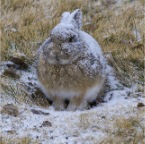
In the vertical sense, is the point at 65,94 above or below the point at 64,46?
below

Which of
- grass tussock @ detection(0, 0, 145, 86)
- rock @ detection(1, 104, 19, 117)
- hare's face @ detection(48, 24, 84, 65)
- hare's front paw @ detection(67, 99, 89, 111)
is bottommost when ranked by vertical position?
hare's front paw @ detection(67, 99, 89, 111)

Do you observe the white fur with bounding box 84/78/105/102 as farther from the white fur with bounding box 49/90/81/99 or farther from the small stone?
the small stone

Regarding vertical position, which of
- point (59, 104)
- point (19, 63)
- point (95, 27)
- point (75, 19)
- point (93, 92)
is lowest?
point (59, 104)

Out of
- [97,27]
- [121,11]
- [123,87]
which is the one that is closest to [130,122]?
[123,87]

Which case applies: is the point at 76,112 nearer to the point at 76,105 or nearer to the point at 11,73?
the point at 76,105

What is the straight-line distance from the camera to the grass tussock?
5.32 metres

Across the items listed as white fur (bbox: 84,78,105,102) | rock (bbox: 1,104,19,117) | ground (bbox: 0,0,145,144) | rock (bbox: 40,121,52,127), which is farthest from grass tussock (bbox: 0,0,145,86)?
rock (bbox: 40,121,52,127)

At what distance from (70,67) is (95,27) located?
208 cm

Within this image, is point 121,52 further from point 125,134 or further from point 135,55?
point 125,134

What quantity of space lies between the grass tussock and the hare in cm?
84

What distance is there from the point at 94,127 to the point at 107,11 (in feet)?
9.82

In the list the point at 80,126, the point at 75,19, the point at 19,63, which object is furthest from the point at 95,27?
the point at 80,126

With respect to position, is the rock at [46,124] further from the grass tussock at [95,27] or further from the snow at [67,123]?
the grass tussock at [95,27]

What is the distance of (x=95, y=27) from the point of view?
19.9ft
